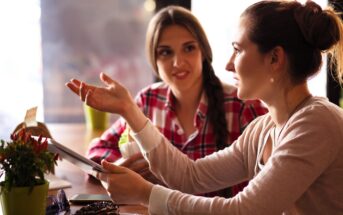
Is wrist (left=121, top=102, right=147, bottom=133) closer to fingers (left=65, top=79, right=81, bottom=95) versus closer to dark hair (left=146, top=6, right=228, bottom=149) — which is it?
fingers (left=65, top=79, right=81, bottom=95)

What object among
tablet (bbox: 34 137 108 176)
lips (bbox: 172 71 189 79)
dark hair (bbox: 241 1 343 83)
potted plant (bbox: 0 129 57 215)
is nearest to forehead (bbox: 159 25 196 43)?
lips (bbox: 172 71 189 79)

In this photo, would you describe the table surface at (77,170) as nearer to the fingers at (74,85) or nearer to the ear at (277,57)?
the fingers at (74,85)

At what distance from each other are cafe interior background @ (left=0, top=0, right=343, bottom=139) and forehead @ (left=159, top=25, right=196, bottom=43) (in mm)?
1005

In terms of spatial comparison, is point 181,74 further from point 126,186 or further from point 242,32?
point 126,186

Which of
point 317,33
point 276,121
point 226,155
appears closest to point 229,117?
point 226,155

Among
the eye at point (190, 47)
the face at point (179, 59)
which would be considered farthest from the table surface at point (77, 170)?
the eye at point (190, 47)

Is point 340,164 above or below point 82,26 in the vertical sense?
below

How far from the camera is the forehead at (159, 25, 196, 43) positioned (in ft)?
6.49

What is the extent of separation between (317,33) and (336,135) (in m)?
0.26

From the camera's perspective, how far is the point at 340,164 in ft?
3.67

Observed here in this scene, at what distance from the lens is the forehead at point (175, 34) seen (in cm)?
→ 198

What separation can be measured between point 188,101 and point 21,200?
1.11 metres

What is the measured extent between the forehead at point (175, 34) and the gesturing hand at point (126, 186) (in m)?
0.93

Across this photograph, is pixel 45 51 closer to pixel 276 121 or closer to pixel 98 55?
pixel 98 55
